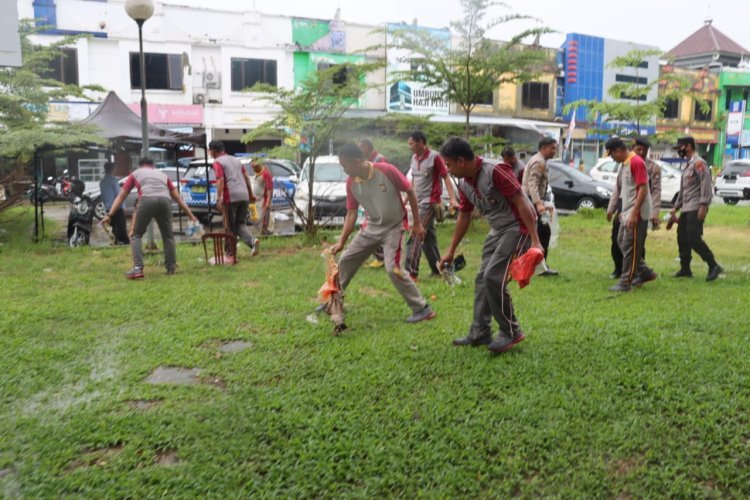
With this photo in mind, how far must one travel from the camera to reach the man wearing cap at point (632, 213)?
6598mm

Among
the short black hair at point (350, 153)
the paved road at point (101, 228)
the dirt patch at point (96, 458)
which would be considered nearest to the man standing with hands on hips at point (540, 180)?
the short black hair at point (350, 153)

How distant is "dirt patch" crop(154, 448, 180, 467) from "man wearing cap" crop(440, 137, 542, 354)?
7.52 feet

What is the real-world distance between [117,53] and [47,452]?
24.7 m

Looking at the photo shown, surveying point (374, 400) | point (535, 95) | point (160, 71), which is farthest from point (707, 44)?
point (374, 400)

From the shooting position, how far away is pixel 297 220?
12.6 meters

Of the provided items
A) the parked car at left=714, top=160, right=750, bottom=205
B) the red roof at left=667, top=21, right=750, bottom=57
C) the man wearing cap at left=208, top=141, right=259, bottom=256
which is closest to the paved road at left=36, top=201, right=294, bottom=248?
the man wearing cap at left=208, top=141, right=259, bottom=256

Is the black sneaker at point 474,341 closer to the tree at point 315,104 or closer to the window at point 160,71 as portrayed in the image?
the tree at point 315,104

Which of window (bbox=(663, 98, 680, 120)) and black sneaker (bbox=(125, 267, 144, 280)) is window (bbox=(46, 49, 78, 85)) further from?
window (bbox=(663, 98, 680, 120))

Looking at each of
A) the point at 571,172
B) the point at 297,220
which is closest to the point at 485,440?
the point at 297,220

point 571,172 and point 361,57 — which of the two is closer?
point 571,172

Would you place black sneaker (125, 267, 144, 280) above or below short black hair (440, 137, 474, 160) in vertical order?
below

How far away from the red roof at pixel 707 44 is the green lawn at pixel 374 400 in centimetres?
4434

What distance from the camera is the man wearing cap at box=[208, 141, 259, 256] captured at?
916 cm

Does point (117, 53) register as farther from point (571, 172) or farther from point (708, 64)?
point (708, 64)
